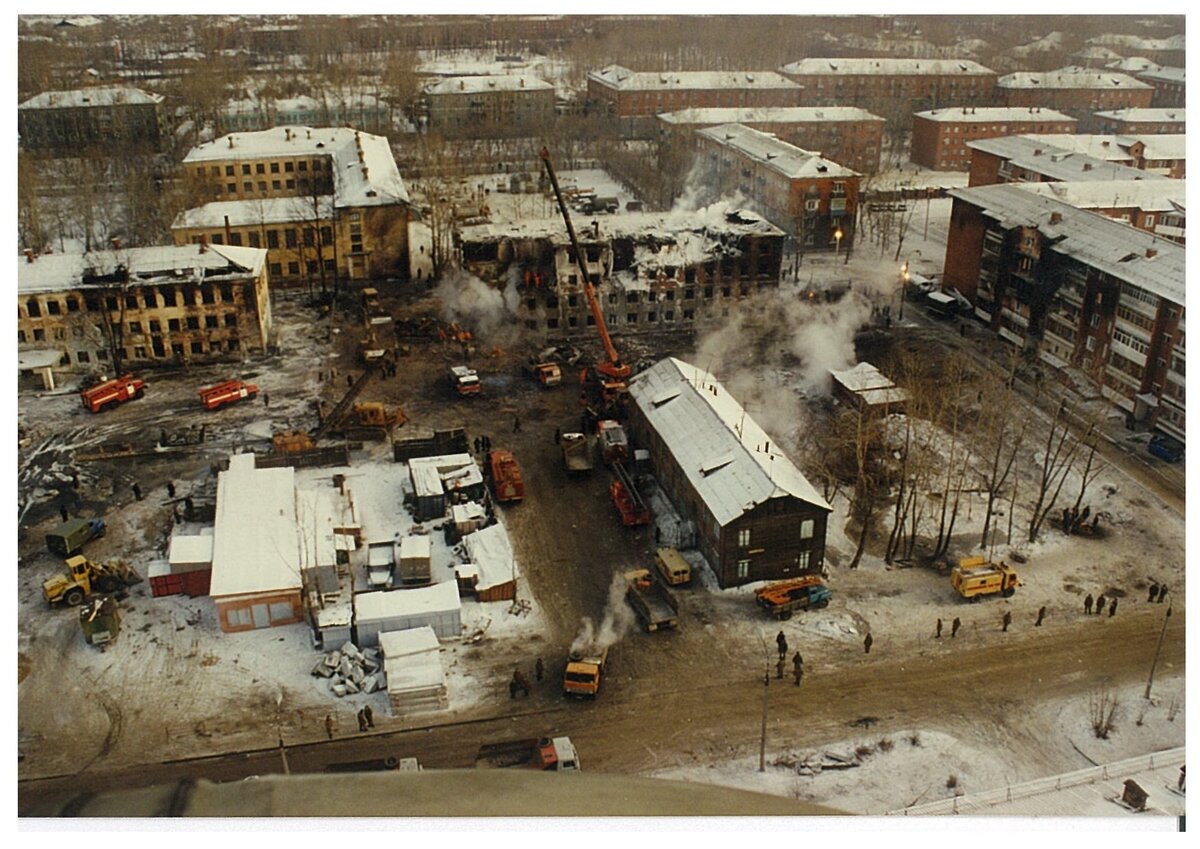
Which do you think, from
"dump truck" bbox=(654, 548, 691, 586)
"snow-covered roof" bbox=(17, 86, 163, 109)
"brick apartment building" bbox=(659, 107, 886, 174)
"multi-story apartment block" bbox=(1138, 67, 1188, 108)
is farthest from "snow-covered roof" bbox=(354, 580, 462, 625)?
"multi-story apartment block" bbox=(1138, 67, 1188, 108)

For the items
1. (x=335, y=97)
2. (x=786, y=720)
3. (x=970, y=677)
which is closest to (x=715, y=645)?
(x=786, y=720)

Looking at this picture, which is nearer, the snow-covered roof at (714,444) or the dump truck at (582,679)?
the dump truck at (582,679)

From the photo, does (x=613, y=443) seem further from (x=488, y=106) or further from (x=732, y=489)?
(x=488, y=106)

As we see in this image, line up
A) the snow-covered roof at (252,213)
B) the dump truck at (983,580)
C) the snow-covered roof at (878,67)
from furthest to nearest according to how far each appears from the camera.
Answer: the snow-covered roof at (878,67)
the snow-covered roof at (252,213)
the dump truck at (983,580)

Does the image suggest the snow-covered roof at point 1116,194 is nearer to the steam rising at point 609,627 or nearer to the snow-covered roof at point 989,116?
the snow-covered roof at point 989,116

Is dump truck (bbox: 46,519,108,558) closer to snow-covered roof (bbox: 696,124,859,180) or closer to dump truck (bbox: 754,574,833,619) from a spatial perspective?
dump truck (bbox: 754,574,833,619)

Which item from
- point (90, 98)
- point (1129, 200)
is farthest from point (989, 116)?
point (90, 98)

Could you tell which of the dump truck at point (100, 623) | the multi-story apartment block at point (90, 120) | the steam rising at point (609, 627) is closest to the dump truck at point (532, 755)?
the steam rising at point (609, 627)
